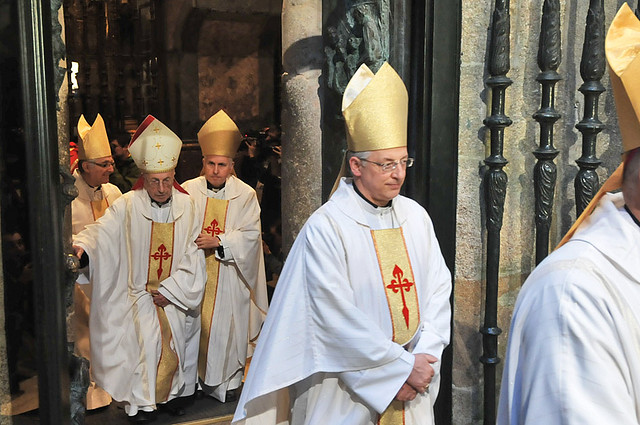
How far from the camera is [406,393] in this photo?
3.02 meters

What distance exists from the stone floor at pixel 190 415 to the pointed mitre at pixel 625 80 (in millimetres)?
3701

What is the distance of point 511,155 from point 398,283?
3.57 feet

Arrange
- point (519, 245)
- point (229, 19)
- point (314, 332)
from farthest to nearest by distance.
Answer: point (229, 19)
point (519, 245)
point (314, 332)

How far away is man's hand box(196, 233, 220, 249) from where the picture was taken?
5535 mm

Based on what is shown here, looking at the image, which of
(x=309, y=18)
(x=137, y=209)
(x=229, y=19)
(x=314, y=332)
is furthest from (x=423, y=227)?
(x=229, y=19)

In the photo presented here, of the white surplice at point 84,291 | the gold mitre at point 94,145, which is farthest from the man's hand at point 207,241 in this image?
the gold mitre at point 94,145

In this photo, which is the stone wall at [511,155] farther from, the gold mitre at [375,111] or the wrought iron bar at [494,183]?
the gold mitre at [375,111]

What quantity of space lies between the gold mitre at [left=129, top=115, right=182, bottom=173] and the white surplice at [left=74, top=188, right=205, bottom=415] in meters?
0.22

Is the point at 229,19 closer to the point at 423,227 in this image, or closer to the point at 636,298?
the point at 423,227

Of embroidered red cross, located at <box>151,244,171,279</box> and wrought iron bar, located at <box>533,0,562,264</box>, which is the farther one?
embroidered red cross, located at <box>151,244,171,279</box>

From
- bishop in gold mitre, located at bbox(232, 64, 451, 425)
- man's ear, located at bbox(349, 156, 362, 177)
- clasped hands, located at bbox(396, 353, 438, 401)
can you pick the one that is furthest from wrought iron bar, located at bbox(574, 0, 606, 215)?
clasped hands, located at bbox(396, 353, 438, 401)

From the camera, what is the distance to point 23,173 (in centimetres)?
312

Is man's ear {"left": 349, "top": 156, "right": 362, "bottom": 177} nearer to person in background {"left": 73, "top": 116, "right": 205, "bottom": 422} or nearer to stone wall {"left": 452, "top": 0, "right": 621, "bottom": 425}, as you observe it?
stone wall {"left": 452, "top": 0, "right": 621, "bottom": 425}

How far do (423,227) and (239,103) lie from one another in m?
7.21
